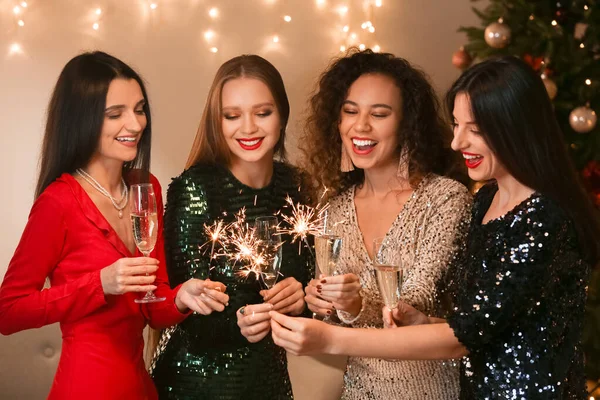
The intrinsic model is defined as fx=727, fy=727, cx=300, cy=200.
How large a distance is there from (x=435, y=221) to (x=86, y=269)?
1100 mm

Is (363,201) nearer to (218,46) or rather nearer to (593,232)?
(593,232)

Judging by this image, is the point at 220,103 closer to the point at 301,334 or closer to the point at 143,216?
the point at 143,216

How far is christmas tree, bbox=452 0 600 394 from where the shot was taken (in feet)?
11.2

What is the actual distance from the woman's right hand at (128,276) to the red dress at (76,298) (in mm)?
36

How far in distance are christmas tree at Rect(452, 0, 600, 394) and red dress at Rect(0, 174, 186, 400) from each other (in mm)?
2208

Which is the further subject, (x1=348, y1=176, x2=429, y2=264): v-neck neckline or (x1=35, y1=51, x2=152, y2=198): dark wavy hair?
(x1=348, y1=176, x2=429, y2=264): v-neck neckline

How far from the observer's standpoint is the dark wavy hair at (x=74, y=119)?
2104mm

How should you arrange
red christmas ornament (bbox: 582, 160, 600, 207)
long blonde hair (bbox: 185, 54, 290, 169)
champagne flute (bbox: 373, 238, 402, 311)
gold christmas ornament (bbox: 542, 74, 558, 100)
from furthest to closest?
red christmas ornament (bbox: 582, 160, 600, 207) → gold christmas ornament (bbox: 542, 74, 558, 100) → long blonde hair (bbox: 185, 54, 290, 169) → champagne flute (bbox: 373, 238, 402, 311)

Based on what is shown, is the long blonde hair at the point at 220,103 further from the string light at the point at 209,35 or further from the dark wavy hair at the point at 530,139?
the string light at the point at 209,35

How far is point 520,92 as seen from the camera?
1.85 m

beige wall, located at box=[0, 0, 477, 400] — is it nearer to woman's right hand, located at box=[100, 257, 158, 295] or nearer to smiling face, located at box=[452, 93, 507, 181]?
woman's right hand, located at box=[100, 257, 158, 295]

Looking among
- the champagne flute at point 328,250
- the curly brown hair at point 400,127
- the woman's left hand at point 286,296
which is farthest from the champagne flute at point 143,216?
the curly brown hair at point 400,127

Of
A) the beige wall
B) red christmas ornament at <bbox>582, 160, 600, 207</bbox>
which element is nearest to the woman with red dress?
the beige wall

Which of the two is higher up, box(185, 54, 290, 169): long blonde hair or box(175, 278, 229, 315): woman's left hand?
box(185, 54, 290, 169): long blonde hair
